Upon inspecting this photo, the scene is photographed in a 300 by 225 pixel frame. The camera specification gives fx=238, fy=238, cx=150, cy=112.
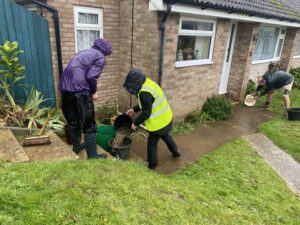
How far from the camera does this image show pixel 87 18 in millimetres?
5477

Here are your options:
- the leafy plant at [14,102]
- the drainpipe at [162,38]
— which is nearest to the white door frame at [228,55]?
the drainpipe at [162,38]

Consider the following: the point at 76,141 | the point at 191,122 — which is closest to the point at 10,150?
the point at 76,141

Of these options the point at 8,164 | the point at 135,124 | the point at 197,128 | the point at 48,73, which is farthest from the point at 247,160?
the point at 48,73

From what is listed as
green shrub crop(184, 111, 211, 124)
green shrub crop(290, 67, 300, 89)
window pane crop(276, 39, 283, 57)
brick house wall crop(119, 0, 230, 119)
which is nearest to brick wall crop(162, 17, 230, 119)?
brick house wall crop(119, 0, 230, 119)

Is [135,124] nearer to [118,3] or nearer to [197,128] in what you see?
[197,128]

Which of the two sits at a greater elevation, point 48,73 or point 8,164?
point 48,73

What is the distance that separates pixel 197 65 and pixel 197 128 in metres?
1.77

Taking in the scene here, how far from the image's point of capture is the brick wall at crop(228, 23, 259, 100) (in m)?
8.27

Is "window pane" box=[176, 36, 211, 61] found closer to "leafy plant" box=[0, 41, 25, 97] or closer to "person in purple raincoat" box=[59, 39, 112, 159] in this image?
"person in purple raincoat" box=[59, 39, 112, 159]

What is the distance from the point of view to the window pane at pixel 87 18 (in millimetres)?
5355

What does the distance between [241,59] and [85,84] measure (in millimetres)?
6781

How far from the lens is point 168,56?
18.5 ft

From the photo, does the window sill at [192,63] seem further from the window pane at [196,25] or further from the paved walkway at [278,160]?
the paved walkway at [278,160]

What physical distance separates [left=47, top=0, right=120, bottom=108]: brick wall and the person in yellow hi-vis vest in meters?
2.19
